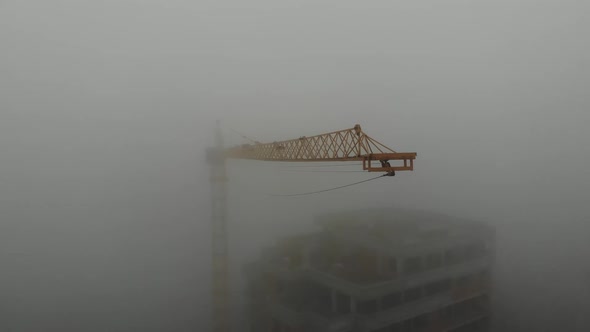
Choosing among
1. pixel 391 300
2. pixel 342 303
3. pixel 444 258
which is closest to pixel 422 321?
pixel 391 300

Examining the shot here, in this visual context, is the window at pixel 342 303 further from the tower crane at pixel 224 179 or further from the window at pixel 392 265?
the tower crane at pixel 224 179

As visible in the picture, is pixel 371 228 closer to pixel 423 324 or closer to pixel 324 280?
pixel 324 280

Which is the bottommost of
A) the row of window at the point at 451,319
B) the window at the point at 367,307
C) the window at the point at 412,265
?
the row of window at the point at 451,319

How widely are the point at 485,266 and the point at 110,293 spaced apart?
7.31m

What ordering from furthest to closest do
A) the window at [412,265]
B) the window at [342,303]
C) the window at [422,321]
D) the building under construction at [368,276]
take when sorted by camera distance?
the window at [422,321] < the window at [412,265] < the window at [342,303] < the building under construction at [368,276]

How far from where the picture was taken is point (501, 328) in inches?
308

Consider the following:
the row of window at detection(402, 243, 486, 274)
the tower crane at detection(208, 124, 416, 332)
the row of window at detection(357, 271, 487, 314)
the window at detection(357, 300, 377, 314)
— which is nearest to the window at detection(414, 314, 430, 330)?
the row of window at detection(357, 271, 487, 314)

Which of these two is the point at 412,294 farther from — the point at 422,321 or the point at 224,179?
the point at 224,179

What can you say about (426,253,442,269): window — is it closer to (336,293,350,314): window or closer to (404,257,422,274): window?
(404,257,422,274): window

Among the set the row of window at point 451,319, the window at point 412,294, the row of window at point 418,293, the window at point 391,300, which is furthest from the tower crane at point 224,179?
the row of window at point 451,319

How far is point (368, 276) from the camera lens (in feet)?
21.9

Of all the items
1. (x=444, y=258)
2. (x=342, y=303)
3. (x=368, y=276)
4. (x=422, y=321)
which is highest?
(x=444, y=258)

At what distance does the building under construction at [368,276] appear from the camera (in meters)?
6.29

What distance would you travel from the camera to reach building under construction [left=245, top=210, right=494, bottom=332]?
6.29 m
